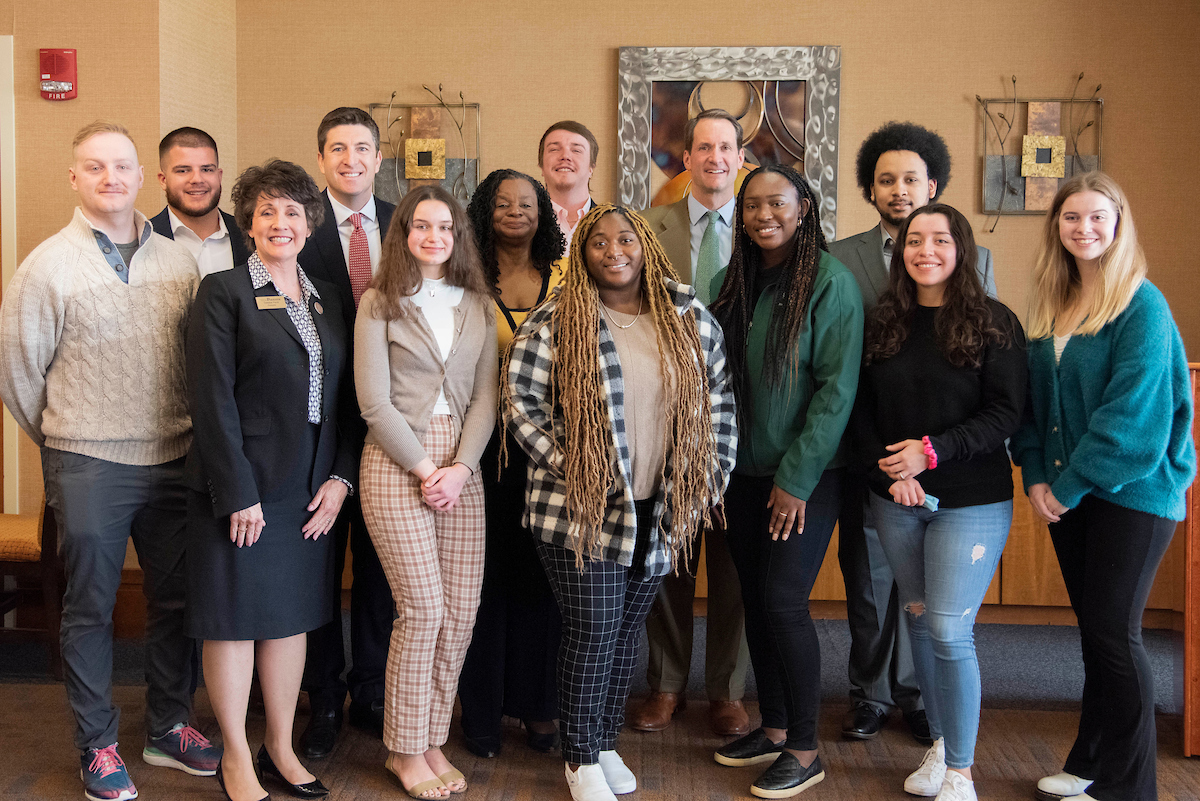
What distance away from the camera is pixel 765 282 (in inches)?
95.7

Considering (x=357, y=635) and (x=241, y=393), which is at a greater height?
(x=241, y=393)

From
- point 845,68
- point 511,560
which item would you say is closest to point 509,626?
point 511,560

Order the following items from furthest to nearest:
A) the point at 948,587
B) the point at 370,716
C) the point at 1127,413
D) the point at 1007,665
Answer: the point at 1007,665 < the point at 370,716 < the point at 948,587 < the point at 1127,413

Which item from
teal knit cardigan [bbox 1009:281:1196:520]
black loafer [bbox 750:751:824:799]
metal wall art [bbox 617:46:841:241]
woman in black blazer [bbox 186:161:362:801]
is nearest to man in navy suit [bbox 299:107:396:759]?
woman in black blazer [bbox 186:161:362:801]

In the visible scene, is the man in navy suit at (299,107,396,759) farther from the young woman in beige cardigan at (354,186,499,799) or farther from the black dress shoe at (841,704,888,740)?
the black dress shoe at (841,704,888,740)

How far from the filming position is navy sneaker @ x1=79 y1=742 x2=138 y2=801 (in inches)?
93.4

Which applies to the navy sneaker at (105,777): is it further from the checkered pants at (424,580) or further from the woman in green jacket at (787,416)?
the woman in green jacket at (787,416)

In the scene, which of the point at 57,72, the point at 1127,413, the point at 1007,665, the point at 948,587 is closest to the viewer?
the point at 1127,413

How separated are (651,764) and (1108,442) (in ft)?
4.77

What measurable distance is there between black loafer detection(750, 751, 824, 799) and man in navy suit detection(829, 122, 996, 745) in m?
0.40

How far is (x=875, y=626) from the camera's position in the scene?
284 centimetres

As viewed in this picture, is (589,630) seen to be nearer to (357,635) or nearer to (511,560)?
(511,560)

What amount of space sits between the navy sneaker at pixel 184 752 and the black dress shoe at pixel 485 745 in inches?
27.1

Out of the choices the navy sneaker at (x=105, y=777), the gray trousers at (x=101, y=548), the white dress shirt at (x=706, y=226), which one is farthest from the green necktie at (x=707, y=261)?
the navy sneaker at (x=105, y=777)
